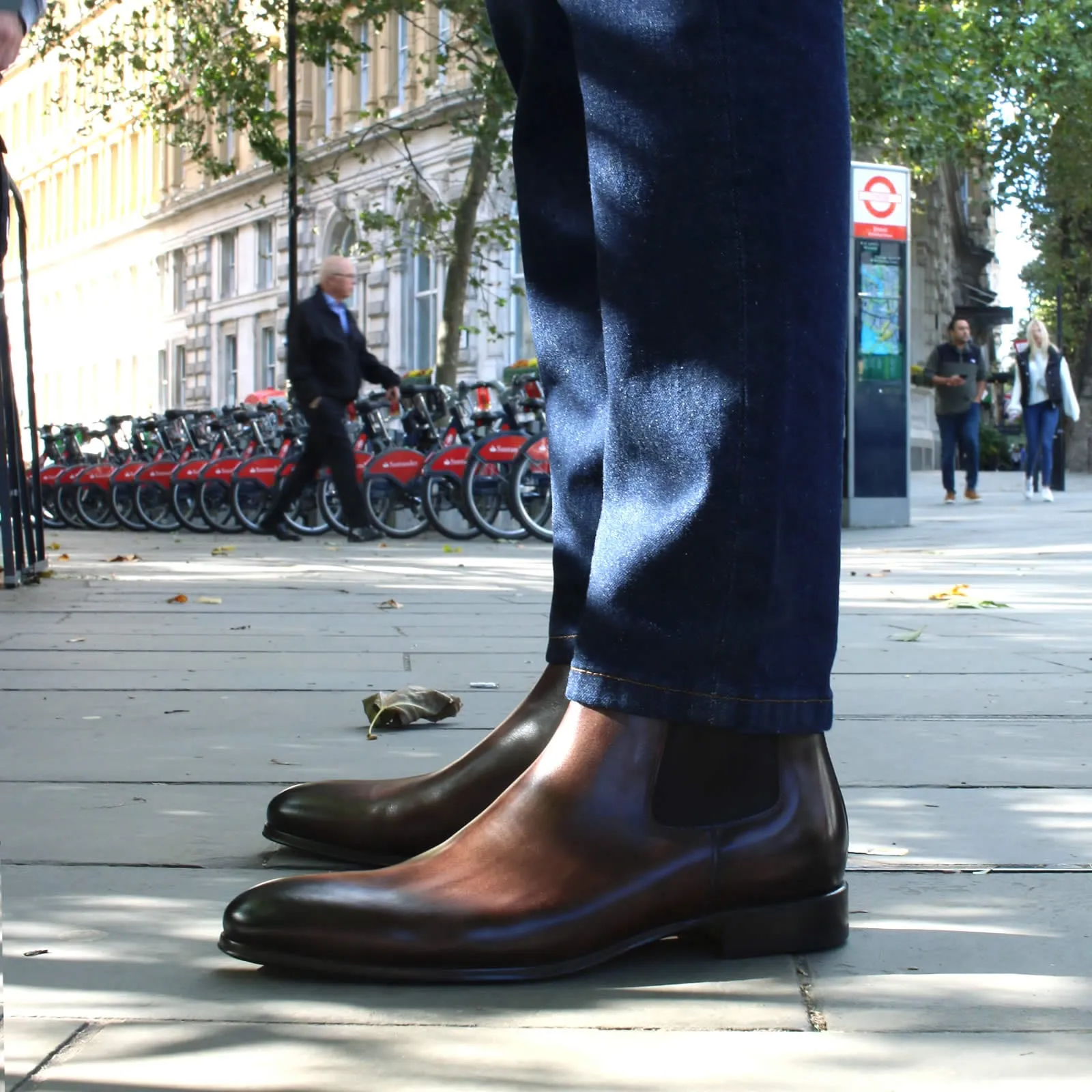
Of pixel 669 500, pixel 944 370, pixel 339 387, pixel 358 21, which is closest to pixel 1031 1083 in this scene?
pixel 669 500

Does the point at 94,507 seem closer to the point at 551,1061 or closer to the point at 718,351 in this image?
the point at 718,351

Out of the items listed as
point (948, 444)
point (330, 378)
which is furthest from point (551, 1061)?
point (948, 444)

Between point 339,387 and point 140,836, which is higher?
point 339,387

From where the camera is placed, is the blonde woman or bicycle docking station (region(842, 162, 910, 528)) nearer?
bicycle docking station (region(842, 162, 910, 528))

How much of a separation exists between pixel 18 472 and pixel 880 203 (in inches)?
320

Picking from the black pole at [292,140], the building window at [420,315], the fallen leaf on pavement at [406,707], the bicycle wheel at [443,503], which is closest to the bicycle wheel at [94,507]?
the black pole at [292,140]

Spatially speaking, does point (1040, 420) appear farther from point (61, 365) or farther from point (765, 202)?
point (61, 365)

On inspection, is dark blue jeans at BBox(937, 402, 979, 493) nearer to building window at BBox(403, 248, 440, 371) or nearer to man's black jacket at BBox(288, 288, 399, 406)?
man's black jacket at BBox(288, 288, 399, 406)

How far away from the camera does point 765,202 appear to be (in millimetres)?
1708

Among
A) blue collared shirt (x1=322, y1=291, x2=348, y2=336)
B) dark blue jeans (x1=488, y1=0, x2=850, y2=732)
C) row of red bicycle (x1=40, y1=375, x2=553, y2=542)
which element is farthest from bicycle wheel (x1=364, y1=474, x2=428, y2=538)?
dark blue jeans (x1=488, y1=0, x2=850, y2=732)

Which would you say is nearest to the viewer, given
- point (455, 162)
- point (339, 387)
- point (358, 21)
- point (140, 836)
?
point (140, 836)

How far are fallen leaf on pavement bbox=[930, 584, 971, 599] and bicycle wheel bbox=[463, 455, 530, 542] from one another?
243 inches

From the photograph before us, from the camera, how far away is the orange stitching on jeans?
5.57 feet

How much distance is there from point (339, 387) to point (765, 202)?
Result: 39.7ft
